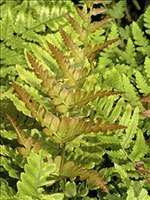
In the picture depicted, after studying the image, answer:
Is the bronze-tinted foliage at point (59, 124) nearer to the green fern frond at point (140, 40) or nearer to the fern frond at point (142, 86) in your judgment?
the fern frond at point (142, 86)

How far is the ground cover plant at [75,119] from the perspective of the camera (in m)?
1.31

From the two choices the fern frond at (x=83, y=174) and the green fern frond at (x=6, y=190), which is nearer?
the fern frond at (x=83, y=174)

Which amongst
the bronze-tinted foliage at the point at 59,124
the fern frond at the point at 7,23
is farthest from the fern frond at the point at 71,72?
the fern frond at the point at 7,23

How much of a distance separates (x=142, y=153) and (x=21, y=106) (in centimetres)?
37

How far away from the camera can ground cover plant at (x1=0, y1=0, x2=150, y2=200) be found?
131 cm

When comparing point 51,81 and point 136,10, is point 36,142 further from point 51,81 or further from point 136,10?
point 136,10

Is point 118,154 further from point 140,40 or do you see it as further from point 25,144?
point 140,40

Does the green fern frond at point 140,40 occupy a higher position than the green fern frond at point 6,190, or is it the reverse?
the green fern frond at point 140,40

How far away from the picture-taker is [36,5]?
204 cm

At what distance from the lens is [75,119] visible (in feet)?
4.42

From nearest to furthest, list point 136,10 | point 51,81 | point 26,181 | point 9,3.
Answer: point 26,181 → point 51,81 → point 9,3 → point 136,10

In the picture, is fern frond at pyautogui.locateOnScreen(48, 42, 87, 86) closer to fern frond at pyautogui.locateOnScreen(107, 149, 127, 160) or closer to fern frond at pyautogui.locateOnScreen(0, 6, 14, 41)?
fern frond at pyautogui.locateOnScreen(107, 149, 127, 160)

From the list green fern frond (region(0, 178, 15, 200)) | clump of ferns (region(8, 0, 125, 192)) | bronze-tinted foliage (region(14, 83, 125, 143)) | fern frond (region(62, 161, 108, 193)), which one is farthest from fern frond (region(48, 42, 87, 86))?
green fern frond (region(0, 178, 15, 200))

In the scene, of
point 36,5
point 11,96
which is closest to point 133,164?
point 11,96
